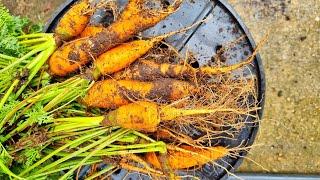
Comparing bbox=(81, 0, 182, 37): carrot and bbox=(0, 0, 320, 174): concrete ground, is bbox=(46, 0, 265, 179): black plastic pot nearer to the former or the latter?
bbox=(81, 0, 182, 37): carrot

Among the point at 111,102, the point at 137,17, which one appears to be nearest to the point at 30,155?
the point at 111,102

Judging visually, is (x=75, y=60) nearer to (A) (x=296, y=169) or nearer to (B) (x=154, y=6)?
(B) (x=154, y=6)

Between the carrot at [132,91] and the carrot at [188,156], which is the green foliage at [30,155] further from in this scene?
the carrot at [188,156]

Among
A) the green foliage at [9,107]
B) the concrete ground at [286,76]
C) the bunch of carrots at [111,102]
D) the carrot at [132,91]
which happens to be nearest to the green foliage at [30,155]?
the bunch of carrots at [111,102]

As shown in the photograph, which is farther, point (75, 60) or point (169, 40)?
point (169, 40)

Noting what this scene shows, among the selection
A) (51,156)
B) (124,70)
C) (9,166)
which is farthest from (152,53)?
(9,166)
